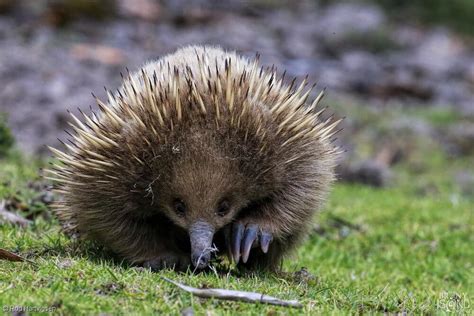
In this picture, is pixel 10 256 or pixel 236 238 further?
pixel 236 238

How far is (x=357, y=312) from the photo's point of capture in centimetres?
421

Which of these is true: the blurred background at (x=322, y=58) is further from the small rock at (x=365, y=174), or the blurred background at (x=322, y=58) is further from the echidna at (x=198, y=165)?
the echidna at (x=198, y=165)

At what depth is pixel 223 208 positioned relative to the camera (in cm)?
461

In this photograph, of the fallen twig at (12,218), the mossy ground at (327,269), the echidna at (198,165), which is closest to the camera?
the mossy ground at (327,269)

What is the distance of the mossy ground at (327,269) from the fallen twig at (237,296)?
3 centimetres

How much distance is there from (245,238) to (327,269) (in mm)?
1745

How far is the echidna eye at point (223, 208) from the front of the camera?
4564mm

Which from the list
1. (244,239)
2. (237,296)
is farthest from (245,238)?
(237,296)

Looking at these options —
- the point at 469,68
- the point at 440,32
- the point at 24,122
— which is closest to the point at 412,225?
the point at 24,122

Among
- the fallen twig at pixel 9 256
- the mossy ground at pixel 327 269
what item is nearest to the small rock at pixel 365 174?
the mossy ground at pixel 327 269

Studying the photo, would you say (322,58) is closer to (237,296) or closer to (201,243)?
(201,243)

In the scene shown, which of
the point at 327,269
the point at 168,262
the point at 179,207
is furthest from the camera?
the point at 327,269

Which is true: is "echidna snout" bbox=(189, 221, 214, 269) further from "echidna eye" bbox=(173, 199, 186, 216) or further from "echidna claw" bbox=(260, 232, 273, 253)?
"echidna claw" bbox=(260, 232, 273, 253)

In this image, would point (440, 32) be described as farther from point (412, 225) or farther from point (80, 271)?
point (80, 271)
